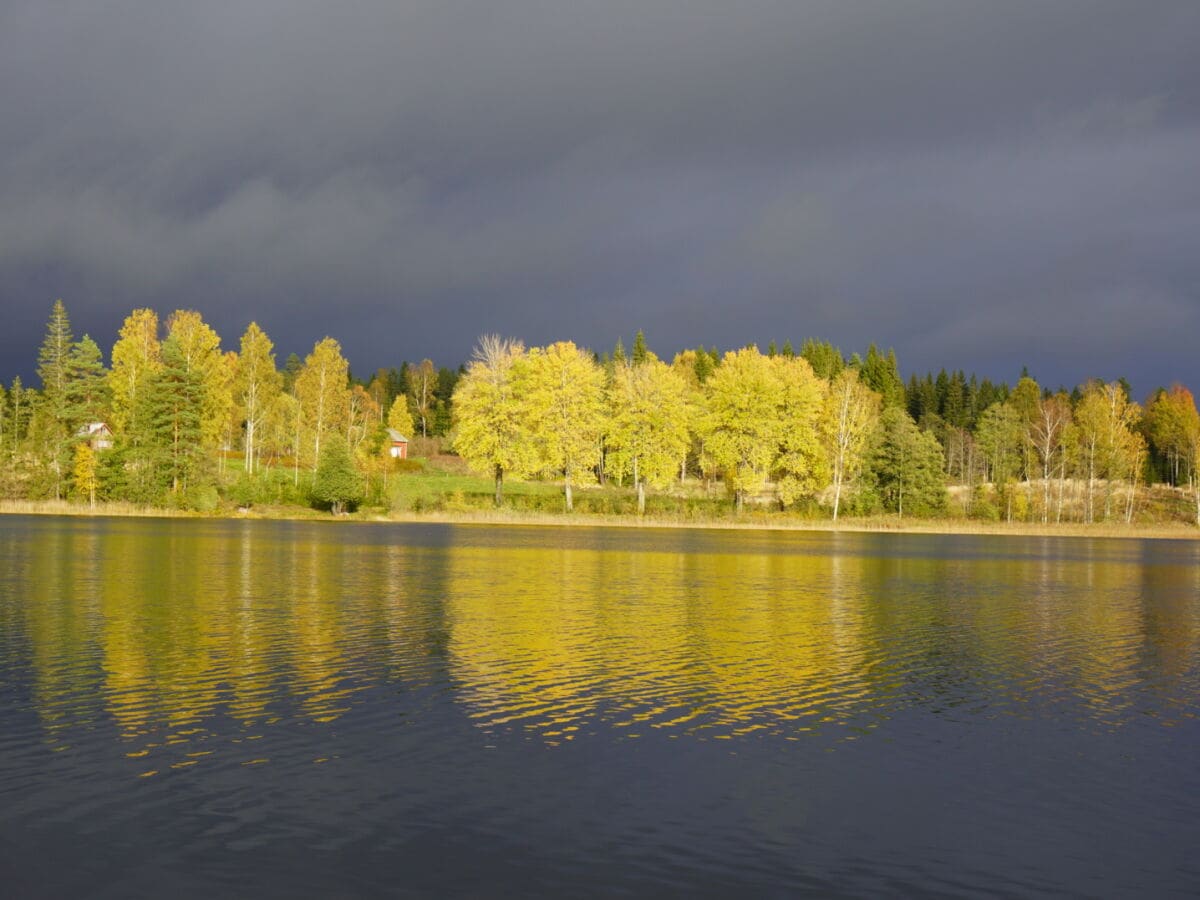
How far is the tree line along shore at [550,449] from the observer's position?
340 feet

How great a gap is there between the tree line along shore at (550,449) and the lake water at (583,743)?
62.8 meters

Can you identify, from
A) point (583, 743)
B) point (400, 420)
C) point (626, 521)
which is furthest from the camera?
point (400, 420)

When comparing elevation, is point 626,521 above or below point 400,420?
below

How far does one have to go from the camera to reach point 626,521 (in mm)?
99812

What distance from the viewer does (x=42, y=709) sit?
66.5ft

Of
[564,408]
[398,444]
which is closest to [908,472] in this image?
[564,408]

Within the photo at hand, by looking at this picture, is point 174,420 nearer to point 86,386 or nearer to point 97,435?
point 97,435

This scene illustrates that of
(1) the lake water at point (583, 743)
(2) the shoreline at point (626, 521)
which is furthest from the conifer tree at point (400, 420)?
(1) the lake water at point (583, 743)

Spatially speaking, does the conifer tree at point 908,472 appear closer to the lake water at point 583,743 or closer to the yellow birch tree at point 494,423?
the yellow birch tree at point 494,423

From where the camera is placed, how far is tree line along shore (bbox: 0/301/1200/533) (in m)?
104

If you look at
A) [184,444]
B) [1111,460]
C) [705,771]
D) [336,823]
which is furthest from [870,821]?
[1111,460]

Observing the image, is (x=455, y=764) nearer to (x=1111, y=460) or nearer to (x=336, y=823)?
(x=336, y=823)

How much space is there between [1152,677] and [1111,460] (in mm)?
99308

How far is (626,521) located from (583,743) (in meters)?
80.9
